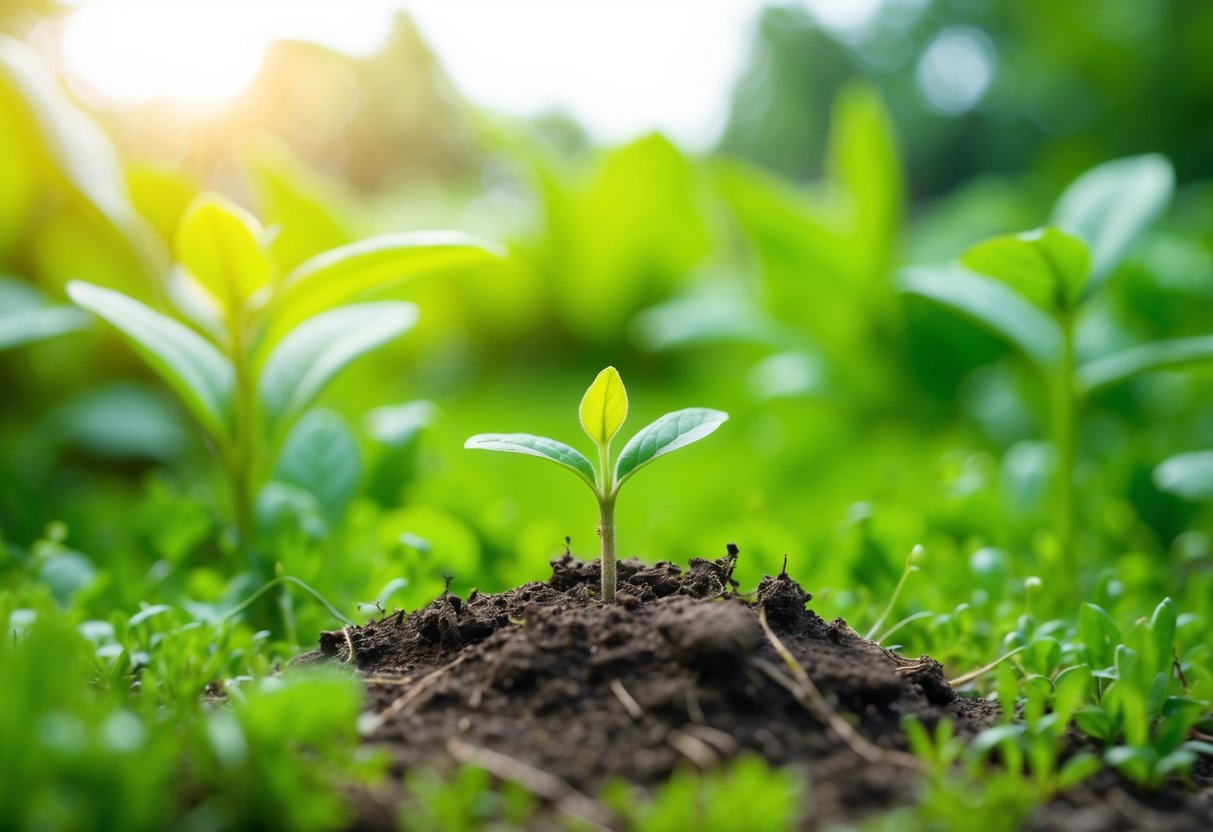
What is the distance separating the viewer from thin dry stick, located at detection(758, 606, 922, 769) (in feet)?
2.04

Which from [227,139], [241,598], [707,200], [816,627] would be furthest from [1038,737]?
[227,139]

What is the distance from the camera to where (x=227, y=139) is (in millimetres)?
6812

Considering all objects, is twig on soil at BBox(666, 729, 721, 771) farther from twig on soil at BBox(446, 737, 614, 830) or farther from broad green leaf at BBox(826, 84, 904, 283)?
broad green leaf at BBox(826, 84, 904, 283)

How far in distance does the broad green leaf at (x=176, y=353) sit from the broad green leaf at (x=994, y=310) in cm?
94

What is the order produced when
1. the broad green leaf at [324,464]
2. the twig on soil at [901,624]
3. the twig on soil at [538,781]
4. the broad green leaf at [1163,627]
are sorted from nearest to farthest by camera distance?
→ 1. the twig on soil at [538,781]
2. the broad green leaf at [1163,627]
3. the twig on soil at [901,624]
4. the broad green leaf at [324,464]

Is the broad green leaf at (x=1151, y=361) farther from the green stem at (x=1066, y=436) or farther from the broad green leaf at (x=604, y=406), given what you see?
the broad green leaf at (x=604, y=406)

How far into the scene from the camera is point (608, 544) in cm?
77

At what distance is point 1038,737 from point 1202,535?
3.26 ft

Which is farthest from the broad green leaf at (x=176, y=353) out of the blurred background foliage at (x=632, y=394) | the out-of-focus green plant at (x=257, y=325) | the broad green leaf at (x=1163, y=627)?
the broad green leaf at (x=1163, y=627)

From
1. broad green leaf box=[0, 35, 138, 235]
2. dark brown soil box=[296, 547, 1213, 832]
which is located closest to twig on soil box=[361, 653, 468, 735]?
dark brown soil box=[296, 547, 1213, 832]

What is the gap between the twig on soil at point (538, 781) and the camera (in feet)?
1.81

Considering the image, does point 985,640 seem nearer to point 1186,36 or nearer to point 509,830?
point 509,830

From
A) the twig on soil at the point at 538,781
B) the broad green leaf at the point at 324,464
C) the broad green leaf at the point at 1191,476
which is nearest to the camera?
the twig on soil at the point at 538,781

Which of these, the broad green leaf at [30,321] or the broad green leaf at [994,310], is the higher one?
the broad green leaf at [30,321]
